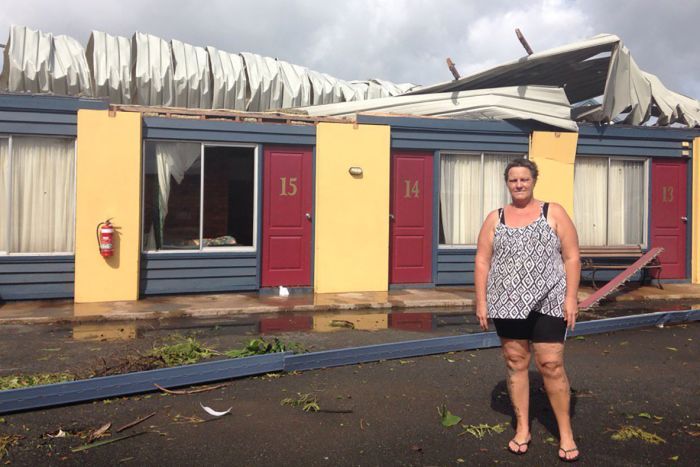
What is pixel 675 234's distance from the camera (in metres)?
12.0

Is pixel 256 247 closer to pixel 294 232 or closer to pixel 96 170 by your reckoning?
pixel 294 232

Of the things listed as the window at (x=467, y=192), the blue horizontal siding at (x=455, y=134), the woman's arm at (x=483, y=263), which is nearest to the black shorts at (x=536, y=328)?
the woman's arm at (x=483, y=263)

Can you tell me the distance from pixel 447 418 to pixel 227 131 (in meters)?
7.22

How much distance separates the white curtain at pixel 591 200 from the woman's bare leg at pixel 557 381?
889 cm

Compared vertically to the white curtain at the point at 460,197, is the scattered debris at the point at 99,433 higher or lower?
lower

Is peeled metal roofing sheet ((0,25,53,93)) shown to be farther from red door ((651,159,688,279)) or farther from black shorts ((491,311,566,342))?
red door ((651,159,688,279))

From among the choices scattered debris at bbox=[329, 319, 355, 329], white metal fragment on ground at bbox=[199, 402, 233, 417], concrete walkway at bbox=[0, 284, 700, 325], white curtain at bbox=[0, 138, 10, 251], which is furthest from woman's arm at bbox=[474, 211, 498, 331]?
white curtain at bbox=[0, 138, 10, 251]

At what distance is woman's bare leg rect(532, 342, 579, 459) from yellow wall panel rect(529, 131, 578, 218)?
8.24 meters

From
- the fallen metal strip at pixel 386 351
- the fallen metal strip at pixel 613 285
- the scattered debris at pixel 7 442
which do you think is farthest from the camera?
the fallen metal strip at pixel 613 285

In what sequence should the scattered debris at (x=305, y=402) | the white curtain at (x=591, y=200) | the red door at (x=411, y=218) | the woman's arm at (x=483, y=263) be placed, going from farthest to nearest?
the white curtain at (x=591, y=200) → the red door at (x=411, y=218) → the scattered debris at (x=305, y=402) → the woman's arm at (x=483, y=263)

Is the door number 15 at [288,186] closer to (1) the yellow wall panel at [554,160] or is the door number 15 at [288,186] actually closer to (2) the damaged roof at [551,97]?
(2) the damaged roof at [551,97]

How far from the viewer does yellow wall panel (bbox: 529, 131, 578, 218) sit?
11336 mm

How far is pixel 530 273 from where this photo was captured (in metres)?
3.50

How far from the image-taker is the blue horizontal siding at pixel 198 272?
32.2 ft
